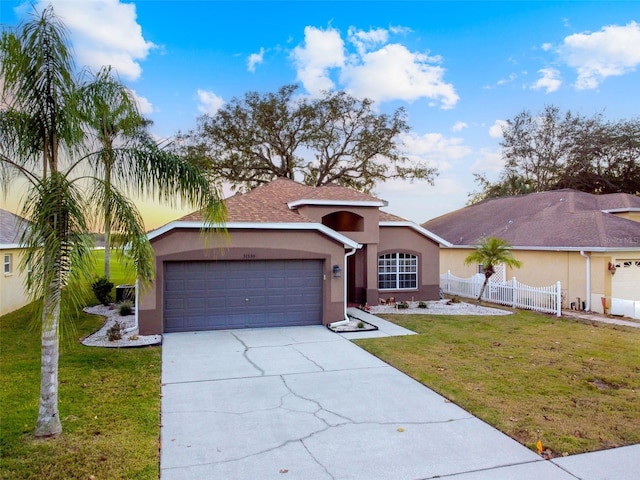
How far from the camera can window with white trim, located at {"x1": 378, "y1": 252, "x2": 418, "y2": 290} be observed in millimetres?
18828

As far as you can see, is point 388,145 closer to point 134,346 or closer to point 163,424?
point 134,346

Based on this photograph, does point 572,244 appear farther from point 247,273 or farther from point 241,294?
point 241,294

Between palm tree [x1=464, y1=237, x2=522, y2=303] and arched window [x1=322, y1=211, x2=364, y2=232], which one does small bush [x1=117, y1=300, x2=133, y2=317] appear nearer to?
arched window [x1=322, y1=211, x2=364, y2=232]

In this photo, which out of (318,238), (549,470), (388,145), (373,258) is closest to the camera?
(549,470)

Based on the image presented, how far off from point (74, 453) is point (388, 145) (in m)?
30.4

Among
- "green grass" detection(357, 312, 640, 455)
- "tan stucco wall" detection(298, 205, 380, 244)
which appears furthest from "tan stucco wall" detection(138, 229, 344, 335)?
"tan stucco wall" detection(298, 205, 380, 244)

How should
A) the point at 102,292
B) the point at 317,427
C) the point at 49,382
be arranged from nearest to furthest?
the point at 49,382, the point at 317,427, the point at 102,292

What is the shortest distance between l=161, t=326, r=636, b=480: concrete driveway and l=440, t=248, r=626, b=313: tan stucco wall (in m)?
12.1

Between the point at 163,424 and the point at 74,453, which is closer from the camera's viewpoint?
the point at 74,453

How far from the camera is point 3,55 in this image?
218 inches

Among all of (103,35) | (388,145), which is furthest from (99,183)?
(388,145)

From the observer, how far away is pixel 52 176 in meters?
5.43

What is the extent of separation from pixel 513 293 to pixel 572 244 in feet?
9.99

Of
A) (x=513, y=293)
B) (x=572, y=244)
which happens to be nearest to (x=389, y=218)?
(x=513, y=293)
